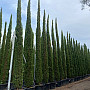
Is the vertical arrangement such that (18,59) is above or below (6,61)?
above

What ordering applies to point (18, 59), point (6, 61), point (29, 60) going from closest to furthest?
point (18, 59) < point (29, 60) < point (6, 61)

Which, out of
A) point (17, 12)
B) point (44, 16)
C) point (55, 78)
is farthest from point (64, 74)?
point (17, 12)

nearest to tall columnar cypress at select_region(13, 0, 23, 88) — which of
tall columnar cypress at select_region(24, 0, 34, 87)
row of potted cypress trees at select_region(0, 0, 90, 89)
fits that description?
row of potted cypress trees at select_region(0, 0, 90, 89)

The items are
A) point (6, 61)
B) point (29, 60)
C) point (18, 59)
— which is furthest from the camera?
point (6, 61)

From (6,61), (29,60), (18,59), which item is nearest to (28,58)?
(29,60)

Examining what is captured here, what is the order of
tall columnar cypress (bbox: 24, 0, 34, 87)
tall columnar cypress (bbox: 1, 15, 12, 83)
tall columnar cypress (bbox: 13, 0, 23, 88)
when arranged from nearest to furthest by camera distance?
1. tall columnar cypress (bbox: 13, 0, 23, 88)
2. tall columnar cypress (bbox: 24, 0, 34, 87)
3. tall columnar cypress (bbox: 1, 15, 12, 83)

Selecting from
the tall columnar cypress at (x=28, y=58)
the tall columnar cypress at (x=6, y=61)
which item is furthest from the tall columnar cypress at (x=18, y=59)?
the tall columnar cypress at (x=6, y=61)

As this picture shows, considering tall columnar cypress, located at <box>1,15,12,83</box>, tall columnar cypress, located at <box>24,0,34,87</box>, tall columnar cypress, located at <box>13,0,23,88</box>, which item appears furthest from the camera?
tall columnar cypress, located at <box>1,15,12,83</box>

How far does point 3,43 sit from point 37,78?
7.59 m

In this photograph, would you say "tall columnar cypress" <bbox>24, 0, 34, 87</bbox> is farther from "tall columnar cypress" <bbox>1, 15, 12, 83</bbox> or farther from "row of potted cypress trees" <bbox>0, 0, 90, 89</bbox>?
"tall columnar cypress" <bbox>1, 15, 12, 83</bbox>

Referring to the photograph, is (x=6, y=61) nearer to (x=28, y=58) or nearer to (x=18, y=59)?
(x=28, y=58)

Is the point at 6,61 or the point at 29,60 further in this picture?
the point at 6,61

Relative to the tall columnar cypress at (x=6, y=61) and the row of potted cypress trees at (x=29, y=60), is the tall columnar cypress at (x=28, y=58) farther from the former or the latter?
the tall columnar cypress at (x=6, y=61)

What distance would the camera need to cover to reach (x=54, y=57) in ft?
55.6
